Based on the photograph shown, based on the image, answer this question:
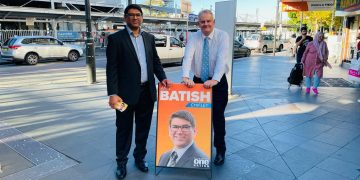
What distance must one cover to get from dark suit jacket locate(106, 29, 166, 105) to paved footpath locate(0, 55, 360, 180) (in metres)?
1.02

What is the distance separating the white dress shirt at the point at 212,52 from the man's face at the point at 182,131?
54 centimetres

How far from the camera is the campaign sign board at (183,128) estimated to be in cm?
343

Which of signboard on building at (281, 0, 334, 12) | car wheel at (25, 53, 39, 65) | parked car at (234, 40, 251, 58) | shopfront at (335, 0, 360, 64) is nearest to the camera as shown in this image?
shopfront at (335, 0, 360, 64)

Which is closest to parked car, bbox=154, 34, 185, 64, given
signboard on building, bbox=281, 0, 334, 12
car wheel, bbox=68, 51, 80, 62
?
signboard on building, bbox=281, 0, 334, 12

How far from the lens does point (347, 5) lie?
44.6 feet

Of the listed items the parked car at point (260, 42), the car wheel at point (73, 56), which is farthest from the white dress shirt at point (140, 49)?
the parked car at point (260, 42)

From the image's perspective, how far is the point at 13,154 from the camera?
4.21 m

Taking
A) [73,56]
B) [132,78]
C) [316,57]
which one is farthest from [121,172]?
[73,56]

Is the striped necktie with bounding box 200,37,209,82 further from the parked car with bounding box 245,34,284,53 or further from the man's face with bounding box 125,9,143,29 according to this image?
the parked car with bounding box 245,34,284,53

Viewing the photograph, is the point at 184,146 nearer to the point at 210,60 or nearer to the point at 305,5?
the point at 210,60

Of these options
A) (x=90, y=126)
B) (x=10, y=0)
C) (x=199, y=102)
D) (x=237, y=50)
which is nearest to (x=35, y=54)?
(x=237, y=50)

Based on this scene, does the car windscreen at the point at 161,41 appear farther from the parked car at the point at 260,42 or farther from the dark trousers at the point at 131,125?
the parked car at the point at 260,42

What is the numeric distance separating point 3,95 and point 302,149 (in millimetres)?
7480

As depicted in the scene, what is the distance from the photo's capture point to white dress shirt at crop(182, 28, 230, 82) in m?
3.51
